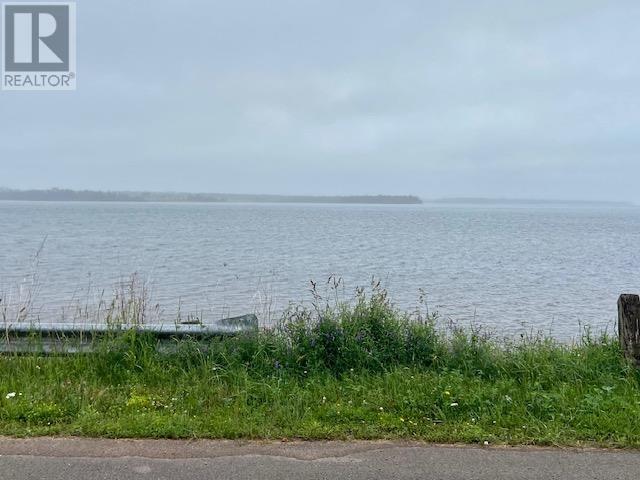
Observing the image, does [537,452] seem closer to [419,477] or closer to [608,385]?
[419,477]

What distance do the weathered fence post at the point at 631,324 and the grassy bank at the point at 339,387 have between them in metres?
0.16

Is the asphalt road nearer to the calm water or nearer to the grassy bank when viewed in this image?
the grassy bank

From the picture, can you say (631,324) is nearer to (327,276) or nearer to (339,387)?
(339,387)

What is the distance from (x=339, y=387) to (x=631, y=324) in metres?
3.21

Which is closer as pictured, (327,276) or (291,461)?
(291,461)

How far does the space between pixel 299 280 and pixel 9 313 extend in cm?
980

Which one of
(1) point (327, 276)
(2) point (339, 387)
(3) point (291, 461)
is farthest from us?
(1) point (327, 276)

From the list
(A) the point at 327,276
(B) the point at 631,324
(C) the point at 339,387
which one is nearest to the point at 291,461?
(C) the point at 339,387

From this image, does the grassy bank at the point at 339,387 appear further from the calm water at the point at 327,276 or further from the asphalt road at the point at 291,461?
the calm water at the point at 327,276

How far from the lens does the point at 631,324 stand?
532 centimetres

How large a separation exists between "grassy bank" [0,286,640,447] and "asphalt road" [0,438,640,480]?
167 millimetres

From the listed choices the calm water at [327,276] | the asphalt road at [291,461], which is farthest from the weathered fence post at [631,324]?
the calm water at [327,276]

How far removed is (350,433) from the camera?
13.3 feet

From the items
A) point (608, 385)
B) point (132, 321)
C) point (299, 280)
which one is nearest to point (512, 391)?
point (608, 385)
